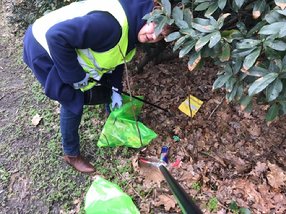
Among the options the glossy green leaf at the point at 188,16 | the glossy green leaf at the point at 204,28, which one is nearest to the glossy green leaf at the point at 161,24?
the glossy green leaf at the point at 188,16

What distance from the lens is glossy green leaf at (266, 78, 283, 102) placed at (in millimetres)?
1825

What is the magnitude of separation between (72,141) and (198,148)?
1146mm

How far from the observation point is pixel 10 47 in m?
A: 5.27

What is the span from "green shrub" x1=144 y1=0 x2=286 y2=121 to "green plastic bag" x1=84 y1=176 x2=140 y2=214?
1194 mm

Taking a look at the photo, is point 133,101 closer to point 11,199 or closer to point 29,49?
point 29,49

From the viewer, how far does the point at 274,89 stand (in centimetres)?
184

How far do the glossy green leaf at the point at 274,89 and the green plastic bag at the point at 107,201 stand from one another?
1.44 m

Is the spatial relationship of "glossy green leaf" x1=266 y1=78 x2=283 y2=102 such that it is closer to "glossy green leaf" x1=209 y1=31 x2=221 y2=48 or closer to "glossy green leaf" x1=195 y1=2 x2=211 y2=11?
"glossy green leaf" x1=209 y1=31 x2=221 y2=48

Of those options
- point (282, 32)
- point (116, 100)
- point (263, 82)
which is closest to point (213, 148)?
point (116, 100)

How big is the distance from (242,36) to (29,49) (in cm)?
150

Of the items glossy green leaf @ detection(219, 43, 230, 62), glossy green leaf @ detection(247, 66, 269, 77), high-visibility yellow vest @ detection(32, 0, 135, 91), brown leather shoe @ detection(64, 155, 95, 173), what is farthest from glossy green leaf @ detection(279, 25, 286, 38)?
brown leather shoe @ detection(64, 155, 95, 173)

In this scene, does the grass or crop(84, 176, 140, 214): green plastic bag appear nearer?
crop(84, 176, 140, 214): green plastic bag

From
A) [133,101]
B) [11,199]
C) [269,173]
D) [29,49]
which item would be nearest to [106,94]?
[133,101]

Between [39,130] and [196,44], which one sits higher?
[196,44]
